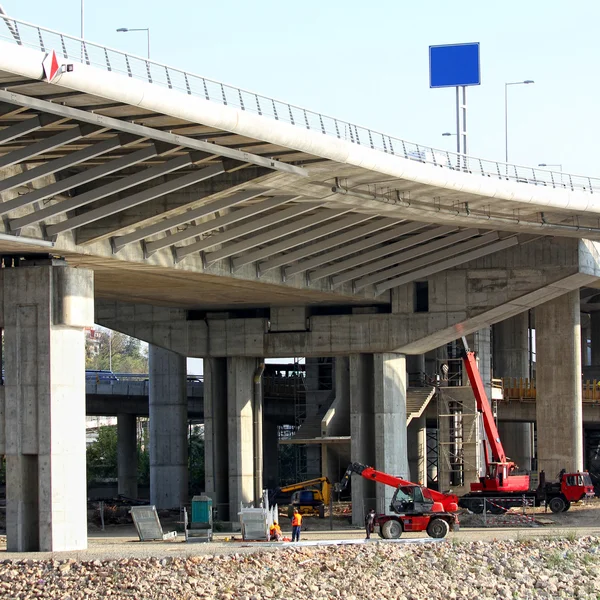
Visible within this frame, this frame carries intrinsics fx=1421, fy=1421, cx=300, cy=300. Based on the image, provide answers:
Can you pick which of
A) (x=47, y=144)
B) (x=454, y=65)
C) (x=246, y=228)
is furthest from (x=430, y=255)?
(x=47, y=144)

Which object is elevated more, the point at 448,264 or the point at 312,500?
the point at 448,264

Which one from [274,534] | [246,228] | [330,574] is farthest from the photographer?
[246,228]

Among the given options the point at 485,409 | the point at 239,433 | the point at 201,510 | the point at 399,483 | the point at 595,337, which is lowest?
the point at 201,510

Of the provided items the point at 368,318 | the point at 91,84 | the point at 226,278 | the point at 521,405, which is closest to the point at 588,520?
the point at 368,318

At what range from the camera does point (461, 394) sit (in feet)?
213

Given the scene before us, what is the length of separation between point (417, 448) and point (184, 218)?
1347 inches

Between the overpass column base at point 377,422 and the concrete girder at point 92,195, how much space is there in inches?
905

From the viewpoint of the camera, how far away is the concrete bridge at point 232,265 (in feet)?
110

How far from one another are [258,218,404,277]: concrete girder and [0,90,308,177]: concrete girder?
9.89 m

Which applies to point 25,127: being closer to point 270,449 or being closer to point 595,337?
point 270,449

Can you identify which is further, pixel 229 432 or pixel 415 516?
pixel 229 432

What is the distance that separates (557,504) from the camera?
56.6m

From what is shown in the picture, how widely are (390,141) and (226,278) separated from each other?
9.59 metres

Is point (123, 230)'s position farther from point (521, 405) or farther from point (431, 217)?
point (521, 405)
